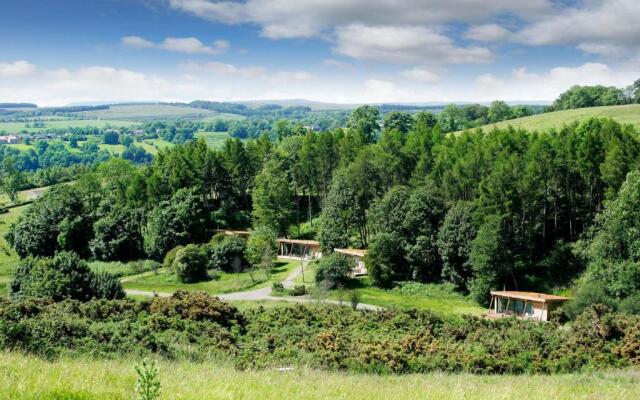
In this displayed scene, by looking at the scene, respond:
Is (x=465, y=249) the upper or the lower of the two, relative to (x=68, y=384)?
lower

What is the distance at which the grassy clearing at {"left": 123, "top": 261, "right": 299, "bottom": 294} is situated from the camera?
6019 cm

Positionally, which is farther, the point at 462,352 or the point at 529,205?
the point at 529,205

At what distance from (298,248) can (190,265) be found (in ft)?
49.5

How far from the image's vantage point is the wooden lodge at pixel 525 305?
4538 centimetres

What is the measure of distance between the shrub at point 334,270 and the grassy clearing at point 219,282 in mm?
6890

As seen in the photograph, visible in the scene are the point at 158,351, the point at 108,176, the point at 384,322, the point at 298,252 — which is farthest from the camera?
the point at 108,176

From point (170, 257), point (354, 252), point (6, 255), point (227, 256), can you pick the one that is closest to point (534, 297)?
point (354, 252)

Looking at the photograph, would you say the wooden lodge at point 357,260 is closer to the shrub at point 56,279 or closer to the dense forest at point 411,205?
the dense forest at point 411,205

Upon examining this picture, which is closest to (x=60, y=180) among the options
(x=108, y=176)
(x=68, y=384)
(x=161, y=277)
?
(x=108, y=176)

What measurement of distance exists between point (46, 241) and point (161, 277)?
21792mm

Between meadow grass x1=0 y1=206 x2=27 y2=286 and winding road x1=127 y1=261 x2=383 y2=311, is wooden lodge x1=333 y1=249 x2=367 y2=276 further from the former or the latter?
meadow grass x1=0 y1=206 x2=27 y2=286

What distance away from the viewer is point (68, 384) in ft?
29.7

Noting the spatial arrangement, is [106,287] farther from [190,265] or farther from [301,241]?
[301,241]

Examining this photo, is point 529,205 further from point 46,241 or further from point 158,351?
point 46,241
